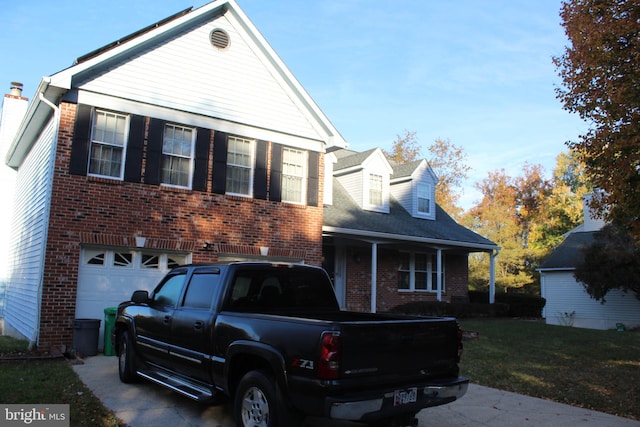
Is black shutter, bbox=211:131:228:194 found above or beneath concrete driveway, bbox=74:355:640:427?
above

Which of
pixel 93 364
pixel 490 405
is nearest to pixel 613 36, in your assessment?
pixel 490 405

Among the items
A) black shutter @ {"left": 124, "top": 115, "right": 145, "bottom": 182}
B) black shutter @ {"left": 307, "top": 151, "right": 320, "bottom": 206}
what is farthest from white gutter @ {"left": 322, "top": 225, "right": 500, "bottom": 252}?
black shutter @ {"left": 124, "top": 115, "right": 145, "bottom": 182}

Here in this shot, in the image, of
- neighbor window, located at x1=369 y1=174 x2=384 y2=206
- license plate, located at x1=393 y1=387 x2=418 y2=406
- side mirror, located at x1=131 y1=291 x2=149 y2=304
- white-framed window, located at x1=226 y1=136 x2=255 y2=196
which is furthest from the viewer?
neighbor window, located at x1=369 y1=174 x2=384 y2=206

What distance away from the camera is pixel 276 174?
13781mm

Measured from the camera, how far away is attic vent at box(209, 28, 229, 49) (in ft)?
42.9

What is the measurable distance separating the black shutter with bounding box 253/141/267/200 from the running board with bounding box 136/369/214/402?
7.16m

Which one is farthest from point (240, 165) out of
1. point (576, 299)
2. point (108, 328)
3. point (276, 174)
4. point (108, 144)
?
point (576, 299)

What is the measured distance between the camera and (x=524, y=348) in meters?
12.2

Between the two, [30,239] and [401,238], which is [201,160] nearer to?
[30,239]

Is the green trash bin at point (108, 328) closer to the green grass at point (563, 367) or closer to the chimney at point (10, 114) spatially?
the green grass at point (563, 367)

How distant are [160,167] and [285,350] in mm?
8478

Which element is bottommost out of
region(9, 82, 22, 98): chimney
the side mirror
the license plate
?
the license plate

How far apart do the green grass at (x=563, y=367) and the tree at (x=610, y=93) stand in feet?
8.42

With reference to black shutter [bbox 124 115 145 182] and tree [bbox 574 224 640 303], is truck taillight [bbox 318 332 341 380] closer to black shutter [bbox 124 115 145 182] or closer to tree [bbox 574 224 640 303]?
black shutter [bbox 124 115 145 182]
